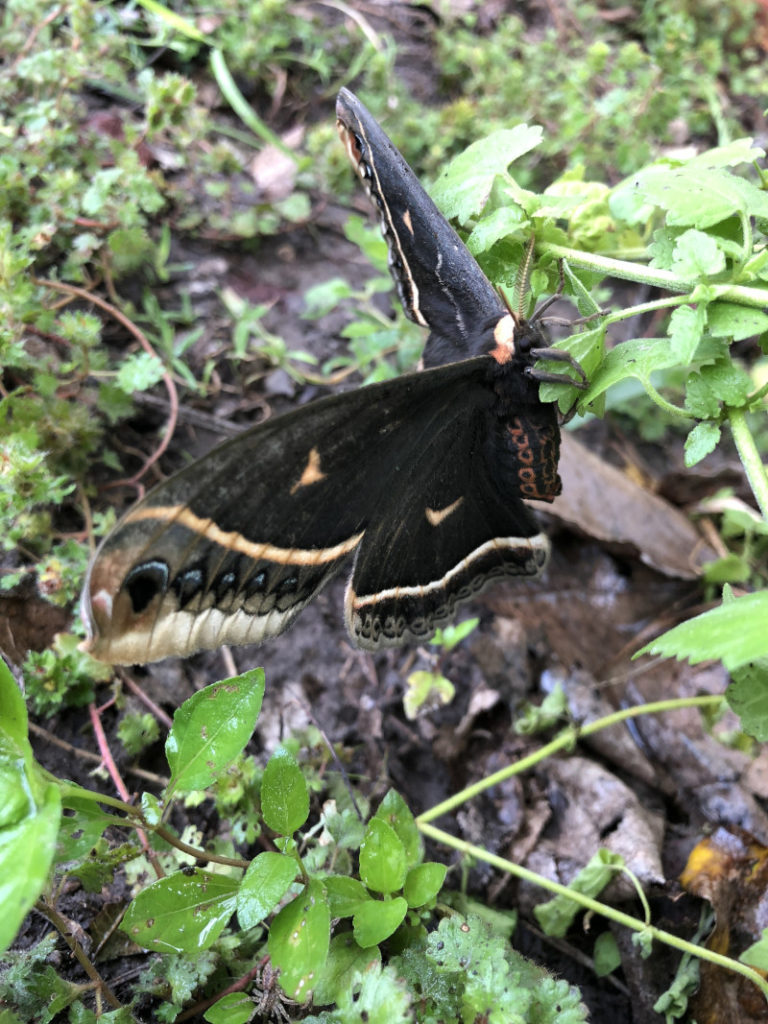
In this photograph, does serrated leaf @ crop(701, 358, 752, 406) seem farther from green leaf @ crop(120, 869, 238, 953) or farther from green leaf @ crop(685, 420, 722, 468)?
green leaf @ crop(120, 869, 238, 953)

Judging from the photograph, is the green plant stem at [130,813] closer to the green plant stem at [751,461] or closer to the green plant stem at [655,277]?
the green plant stem at [751,461]

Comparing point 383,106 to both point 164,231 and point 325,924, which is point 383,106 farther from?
point 325,924

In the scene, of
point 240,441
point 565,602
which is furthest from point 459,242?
point 565,602

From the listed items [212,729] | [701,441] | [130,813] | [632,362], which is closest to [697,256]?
[632,362]

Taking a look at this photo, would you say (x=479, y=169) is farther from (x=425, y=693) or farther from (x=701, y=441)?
(x=425, y=693)

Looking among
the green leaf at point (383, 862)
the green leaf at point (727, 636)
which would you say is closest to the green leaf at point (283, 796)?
the green leaf at point (383, 862)

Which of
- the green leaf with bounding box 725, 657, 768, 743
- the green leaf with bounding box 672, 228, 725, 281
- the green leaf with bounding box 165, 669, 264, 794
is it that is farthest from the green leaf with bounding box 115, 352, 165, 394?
the green leaf with bounding box 725, 657, 768, 743
